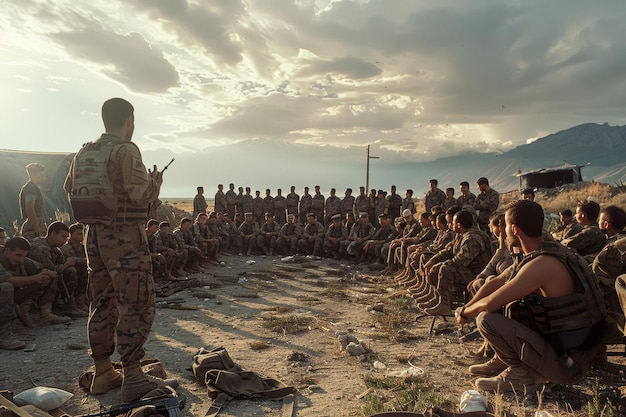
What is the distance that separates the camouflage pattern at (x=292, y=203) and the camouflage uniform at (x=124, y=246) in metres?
15.1

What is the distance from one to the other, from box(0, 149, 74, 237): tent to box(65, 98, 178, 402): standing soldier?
1343cm

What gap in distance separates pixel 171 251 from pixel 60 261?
11.3 ft

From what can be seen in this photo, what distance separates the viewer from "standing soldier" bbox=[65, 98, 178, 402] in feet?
11.3

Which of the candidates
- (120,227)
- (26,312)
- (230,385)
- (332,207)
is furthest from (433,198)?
→ (120,227)

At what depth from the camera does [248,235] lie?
15.6 m

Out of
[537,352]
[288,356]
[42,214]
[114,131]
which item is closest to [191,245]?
[42,214]

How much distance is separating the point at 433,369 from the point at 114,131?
4.07m

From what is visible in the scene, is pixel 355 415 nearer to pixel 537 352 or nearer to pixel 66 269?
pixel 537 352

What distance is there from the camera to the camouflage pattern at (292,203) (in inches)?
739

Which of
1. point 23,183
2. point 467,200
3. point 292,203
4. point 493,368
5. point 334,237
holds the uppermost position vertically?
point 23,183

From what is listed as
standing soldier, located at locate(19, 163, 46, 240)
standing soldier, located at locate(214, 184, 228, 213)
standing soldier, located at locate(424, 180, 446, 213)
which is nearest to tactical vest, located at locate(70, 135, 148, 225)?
standing soldier, located at locate(19, 163, 46, 240)

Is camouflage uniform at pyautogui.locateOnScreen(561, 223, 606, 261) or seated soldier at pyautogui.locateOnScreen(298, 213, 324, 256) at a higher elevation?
camouflage uniform at pyautogui.locateOnScreen(561, 223, 606, 261)

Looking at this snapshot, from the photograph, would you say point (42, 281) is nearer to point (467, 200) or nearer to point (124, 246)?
point (124, 246)

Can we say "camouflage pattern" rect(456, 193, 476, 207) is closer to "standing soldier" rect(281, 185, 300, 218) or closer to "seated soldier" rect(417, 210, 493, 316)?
"seated soldier" rect(417, 210, 493, 316)
